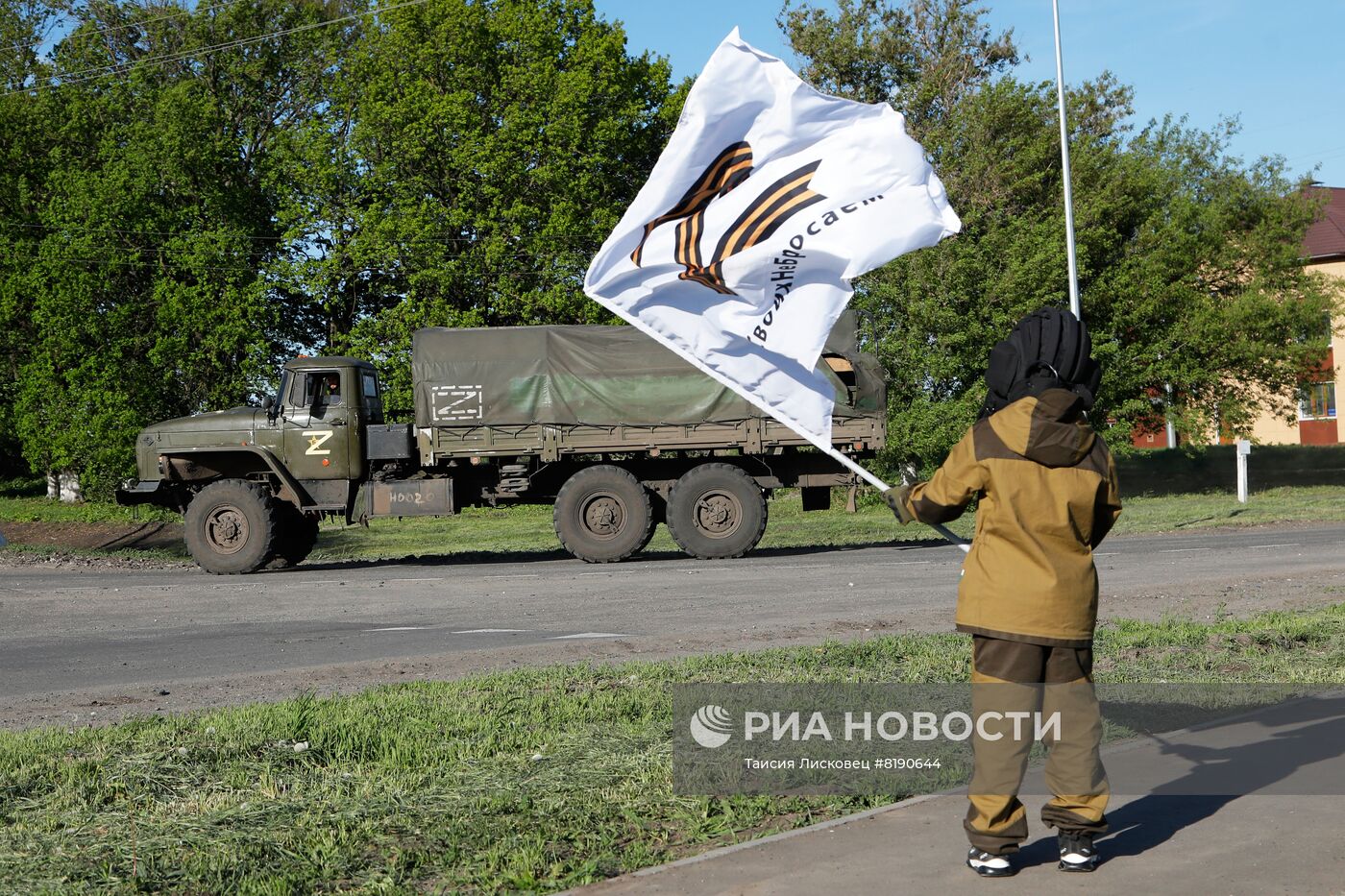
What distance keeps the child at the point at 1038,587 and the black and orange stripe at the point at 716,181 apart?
230 centimetres

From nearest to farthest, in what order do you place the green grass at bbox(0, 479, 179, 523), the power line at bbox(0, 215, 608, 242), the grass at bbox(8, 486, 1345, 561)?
the grass at bbox(8, 486, 1345, 561) < the green grass at bbox(0, 479, 179, 523) < the power line at bbox(0, 215, 608, 242)

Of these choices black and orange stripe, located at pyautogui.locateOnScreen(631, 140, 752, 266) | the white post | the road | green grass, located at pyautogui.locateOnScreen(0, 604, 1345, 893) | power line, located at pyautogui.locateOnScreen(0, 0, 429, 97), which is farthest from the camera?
power line, located at pyautogui.locateOnScreen(0, 0, 429, 97)

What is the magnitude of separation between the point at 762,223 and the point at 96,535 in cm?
2654

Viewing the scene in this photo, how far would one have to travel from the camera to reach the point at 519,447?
65.2 feet

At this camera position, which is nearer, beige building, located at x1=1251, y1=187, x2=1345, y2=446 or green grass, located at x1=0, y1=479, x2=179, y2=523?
green grass, located at x1=0, y1=479, x2=179, y2=523

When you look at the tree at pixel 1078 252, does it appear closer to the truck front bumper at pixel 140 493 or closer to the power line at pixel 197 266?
the power line at pixel 197 266

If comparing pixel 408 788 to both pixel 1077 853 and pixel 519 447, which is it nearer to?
pixel 1077 853

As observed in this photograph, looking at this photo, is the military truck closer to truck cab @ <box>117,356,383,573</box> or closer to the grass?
truck cab @ <box>117,356,383,573</box>

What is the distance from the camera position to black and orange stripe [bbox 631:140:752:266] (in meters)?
6.53

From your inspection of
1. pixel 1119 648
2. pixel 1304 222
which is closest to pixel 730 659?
pixel 1119 648

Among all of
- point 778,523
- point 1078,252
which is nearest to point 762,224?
point 778,523

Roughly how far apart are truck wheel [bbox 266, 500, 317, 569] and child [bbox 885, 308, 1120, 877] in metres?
17.1

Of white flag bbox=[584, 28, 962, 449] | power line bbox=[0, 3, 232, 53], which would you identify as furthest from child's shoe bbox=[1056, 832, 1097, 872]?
power line bbox=[0, 3, 232, 53]

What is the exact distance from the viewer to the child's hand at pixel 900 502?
4.95 m
